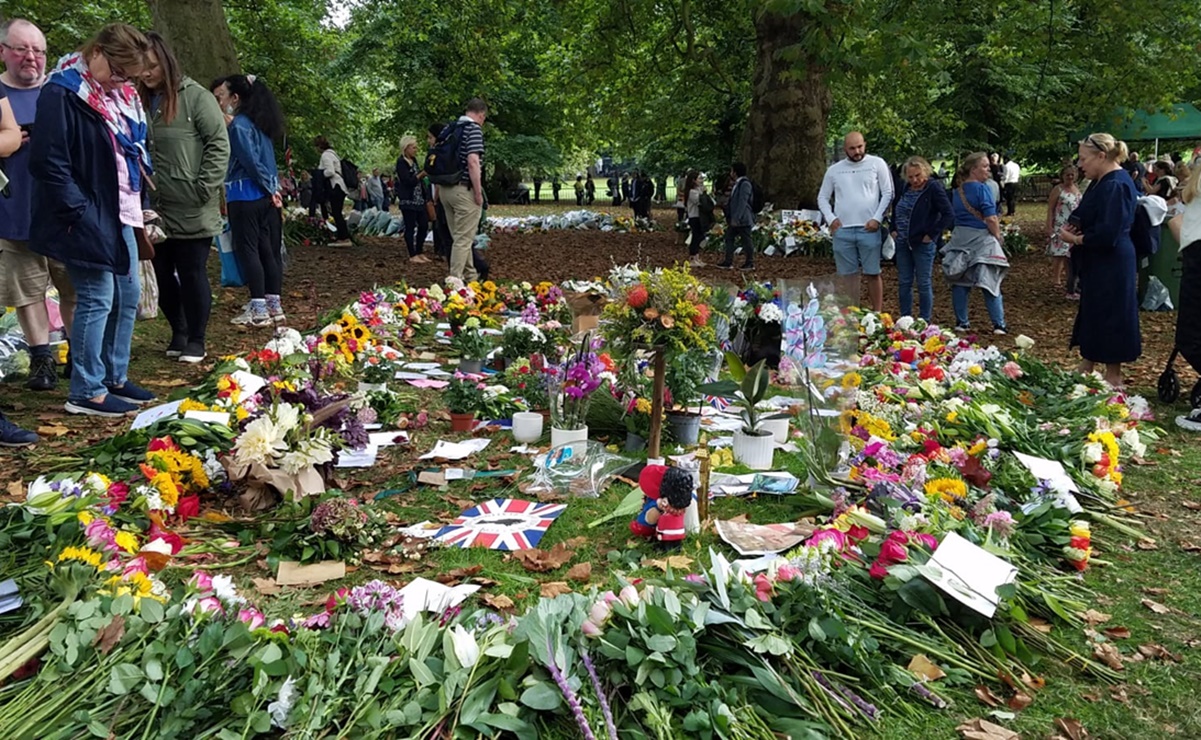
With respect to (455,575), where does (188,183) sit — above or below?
above

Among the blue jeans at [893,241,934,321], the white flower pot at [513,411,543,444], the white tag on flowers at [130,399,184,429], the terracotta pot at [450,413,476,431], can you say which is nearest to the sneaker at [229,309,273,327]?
the terracotta pot at [450,413,476,431]

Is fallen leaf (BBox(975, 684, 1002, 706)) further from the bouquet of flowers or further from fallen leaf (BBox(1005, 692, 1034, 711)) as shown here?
the bouquet of flowers

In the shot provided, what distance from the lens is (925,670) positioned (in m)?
2.58

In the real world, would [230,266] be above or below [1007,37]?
below

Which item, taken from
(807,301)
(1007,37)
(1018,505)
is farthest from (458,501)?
(1007,37)

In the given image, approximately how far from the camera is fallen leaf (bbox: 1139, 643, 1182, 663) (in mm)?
2721

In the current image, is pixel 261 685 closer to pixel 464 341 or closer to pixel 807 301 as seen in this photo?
pixel 807 301

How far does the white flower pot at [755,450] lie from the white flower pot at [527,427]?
1.11 metres

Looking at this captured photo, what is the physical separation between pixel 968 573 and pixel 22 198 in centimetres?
505

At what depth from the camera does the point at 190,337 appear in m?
6.05

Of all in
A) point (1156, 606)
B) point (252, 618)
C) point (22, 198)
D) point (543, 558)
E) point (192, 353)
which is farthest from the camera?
point (192, 353)

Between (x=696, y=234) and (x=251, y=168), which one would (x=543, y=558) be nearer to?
(x=251, y=168)

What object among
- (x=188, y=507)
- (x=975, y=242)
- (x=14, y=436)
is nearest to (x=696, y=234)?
(x=975, y=242)

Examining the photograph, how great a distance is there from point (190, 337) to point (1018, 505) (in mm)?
5257
